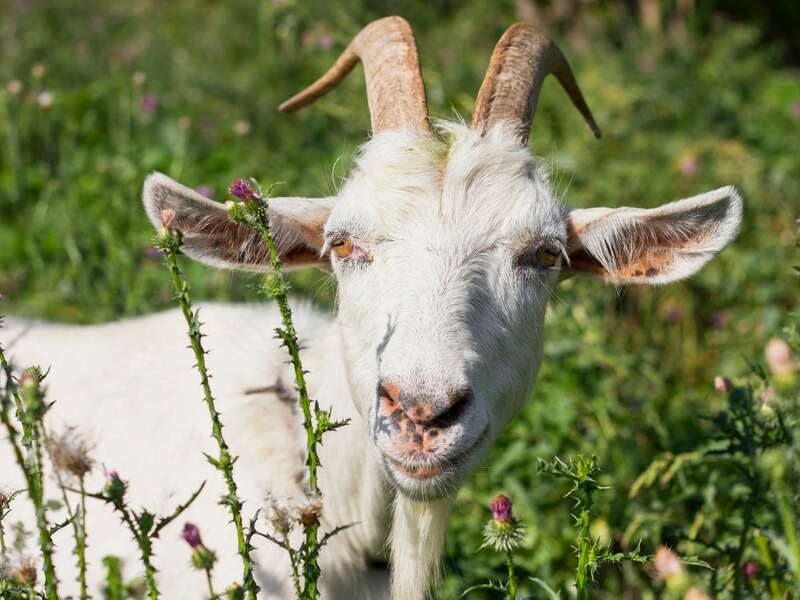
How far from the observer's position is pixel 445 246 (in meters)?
2.79

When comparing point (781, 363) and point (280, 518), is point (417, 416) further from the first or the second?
point (781, 363)

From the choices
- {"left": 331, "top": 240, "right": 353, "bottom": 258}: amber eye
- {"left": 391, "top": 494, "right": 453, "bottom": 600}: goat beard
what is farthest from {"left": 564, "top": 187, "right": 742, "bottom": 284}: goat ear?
{"left": 391, "top": 494, "right": 453, "bottom": 600}: goat beard

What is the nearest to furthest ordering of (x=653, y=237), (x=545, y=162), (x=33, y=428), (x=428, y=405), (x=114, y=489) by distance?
(x=33, y=428), (x=114, y=489), (x=428, y=405), (x=653, y=237), (x=545, y=162)

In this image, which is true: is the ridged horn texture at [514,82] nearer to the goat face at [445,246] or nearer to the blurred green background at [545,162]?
the goat face at [445,246]

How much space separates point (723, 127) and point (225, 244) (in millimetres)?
6005

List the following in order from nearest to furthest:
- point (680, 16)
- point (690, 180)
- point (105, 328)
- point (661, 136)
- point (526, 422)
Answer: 1. point (105, 328)
2. point (526, 422)
3. point (690, 180)
4. point (661, 136)
5. point (680, 16)

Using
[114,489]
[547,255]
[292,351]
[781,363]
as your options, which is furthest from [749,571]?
[114,489]

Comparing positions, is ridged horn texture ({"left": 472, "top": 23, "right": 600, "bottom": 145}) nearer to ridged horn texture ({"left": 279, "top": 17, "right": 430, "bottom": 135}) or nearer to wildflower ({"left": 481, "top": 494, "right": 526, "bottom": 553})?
ridged horn texture ({"left": 279, "top": 17, "right": 430, "bottom": 135})

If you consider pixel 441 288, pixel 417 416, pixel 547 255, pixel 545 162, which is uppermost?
pixel 545 162

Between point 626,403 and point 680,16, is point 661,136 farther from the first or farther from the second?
point 680,16

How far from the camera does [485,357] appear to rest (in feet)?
8.77

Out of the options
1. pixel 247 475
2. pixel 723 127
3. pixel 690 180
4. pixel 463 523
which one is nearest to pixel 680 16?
pixel 723 127

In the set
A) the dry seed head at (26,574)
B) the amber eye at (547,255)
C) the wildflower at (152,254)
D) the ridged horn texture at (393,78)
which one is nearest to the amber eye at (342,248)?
the ridged horn texture at (393,78)

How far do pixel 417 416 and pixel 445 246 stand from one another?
64cm
